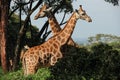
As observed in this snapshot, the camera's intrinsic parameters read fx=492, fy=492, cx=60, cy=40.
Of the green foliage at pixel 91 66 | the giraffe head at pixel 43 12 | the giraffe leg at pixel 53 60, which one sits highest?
the green foliage at pixel 91 66

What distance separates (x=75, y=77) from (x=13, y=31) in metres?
21.1

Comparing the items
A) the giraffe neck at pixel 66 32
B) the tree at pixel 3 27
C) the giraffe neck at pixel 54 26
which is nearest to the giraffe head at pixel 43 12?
the giraffe neck at pixel 54 26

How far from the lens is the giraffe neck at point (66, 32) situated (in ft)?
59.0

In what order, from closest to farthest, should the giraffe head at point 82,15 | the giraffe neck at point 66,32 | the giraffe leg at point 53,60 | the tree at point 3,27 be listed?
the giraffe leg at point 53,60 → the giraffe head at point 82,15 → the giraffe neck at point 66,32 → the tree at point 3,27

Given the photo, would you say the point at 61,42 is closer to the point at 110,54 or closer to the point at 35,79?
the point at 35,79

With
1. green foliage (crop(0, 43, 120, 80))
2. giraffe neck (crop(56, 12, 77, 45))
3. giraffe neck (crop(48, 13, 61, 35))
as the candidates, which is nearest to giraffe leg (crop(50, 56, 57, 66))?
giraffe neck (crop(56, 12, 77, 45))

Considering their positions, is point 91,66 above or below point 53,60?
above

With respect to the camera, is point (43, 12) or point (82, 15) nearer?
point (82, 15)

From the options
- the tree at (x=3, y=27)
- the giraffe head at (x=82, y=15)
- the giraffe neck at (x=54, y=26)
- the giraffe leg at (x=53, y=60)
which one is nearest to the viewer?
the giraffe leg at (x=53, y=60)

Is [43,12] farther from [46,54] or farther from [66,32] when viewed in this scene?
[46,54]

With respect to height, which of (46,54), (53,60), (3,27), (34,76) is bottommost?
(34,76)

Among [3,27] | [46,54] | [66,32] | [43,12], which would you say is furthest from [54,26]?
[3,27]

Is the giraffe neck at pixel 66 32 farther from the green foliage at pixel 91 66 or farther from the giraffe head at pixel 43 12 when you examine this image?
the green foliage at pixel 91 66

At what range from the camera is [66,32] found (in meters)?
18.1
